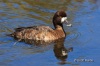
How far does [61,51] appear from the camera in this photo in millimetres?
12719

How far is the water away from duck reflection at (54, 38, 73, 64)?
33mm

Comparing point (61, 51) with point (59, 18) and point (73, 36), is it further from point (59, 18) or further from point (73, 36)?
point (59, 18)

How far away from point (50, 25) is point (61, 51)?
8.85ft

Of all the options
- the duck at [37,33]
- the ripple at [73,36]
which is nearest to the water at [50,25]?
the ripple at [73,36]

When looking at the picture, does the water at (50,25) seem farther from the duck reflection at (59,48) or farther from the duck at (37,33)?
the duck at (37,33)

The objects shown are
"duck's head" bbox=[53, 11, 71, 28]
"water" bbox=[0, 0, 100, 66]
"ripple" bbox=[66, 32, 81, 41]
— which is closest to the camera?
"water" bbox=[0, 0, 100, 66]

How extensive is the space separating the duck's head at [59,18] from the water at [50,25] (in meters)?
0.46

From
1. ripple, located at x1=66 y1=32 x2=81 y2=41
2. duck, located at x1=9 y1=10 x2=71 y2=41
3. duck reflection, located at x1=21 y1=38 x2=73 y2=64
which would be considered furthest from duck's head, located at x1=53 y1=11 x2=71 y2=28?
duck reflection, located at x1=21 y1=38 x2=73 y2=64

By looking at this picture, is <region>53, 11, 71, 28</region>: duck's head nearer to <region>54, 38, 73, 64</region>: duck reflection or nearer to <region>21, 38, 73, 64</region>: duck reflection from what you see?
<region>21, 38, 73, 64</region>: duck reflection

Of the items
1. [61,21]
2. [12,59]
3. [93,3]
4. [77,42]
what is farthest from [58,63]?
[93,3]

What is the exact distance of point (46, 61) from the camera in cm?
1138

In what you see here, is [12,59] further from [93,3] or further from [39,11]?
[93,3]

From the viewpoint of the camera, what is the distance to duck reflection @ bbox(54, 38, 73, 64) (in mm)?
11966

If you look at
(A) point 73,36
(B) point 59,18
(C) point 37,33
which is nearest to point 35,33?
(C) point 37,33
